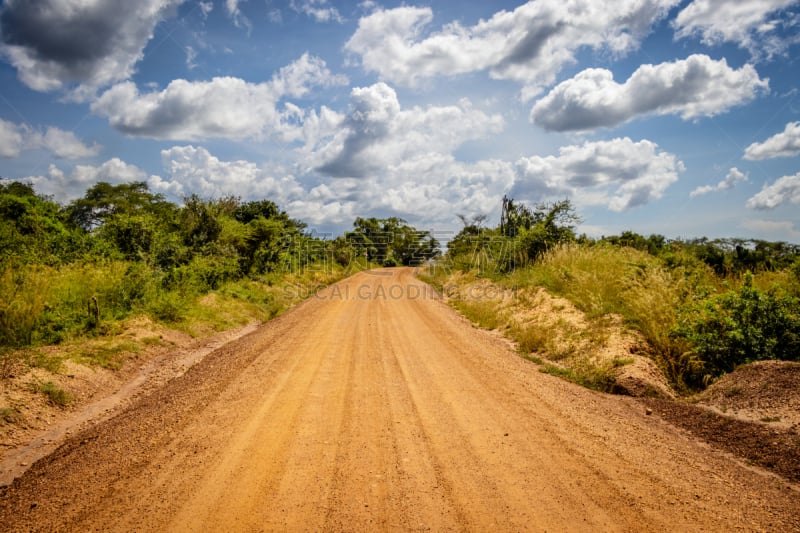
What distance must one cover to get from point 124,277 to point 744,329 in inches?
531

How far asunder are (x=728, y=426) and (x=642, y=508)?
2.61m

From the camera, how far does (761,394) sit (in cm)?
535

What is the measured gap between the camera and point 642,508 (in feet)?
11.1

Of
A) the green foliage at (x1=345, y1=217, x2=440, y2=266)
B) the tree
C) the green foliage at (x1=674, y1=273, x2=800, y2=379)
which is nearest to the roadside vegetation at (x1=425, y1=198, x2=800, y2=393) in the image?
the green foliage at (x1=674, y1=273, x2=800, y2=379)

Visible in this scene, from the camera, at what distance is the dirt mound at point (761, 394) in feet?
16.2

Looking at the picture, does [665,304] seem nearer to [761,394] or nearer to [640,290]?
[640,290]

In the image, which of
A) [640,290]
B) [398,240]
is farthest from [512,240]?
[398,240]

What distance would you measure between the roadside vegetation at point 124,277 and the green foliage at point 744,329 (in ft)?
32.7

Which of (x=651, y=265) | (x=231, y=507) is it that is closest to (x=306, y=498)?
(x=231, y=507)

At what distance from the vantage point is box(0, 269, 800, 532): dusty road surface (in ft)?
10.8

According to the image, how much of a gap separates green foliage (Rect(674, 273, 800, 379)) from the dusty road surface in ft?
5.73

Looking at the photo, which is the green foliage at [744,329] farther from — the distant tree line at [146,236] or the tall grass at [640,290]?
the distant tree line at [146,236]

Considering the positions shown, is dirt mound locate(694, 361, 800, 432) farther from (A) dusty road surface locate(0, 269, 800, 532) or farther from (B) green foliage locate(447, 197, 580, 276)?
(B) green foliage locate(447, 197, 580, 276)

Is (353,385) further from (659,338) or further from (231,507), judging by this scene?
(659,338)
